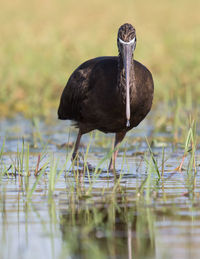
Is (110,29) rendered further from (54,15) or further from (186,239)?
(186,239)

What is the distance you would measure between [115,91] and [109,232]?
271cm

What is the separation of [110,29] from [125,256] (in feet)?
51.7

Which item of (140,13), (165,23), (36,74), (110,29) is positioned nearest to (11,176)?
(36,74)

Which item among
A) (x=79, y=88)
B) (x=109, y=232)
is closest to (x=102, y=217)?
(x=109, y=232)

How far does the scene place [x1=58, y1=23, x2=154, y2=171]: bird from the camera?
669 centimetres

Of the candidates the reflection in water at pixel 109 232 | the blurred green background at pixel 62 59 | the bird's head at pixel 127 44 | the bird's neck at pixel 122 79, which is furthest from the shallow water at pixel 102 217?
the blurred green background at pixel 62 59

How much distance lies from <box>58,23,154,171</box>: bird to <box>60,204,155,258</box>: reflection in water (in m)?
1.79

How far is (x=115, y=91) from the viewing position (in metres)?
6.76

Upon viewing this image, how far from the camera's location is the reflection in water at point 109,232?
12.6 ft

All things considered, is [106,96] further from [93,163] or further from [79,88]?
[93,163]

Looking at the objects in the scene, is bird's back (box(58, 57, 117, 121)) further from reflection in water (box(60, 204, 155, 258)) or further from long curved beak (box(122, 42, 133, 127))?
reflection in water (box(60, 204, 155, 258))

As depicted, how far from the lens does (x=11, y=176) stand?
6.39 meters

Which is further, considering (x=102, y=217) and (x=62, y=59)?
(x=62, y=59)

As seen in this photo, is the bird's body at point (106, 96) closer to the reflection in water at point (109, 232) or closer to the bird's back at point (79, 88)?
the bird's back at point (79, 88)
